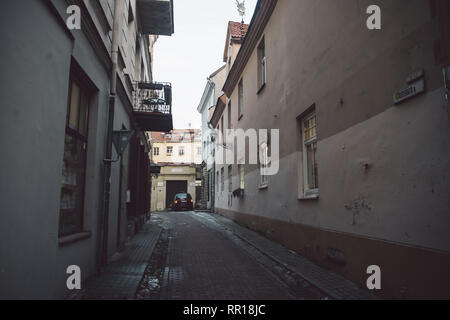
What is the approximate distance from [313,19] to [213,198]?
17.7 m

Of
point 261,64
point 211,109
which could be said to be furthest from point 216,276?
point 211,109

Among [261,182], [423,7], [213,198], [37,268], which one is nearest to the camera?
[37,268]

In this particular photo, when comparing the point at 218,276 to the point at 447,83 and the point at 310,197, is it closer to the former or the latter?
the point at 310,197

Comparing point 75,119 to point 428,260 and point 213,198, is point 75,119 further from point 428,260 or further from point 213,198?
point 213,198

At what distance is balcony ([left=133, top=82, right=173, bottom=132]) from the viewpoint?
35.1 feet

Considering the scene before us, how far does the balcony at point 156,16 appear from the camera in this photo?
1124 centimetres

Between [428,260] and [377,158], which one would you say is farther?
[377,158]

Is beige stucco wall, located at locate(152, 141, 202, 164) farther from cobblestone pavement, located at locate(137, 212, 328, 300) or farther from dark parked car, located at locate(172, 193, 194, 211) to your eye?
cobblestone pavement, located at locate(137, 212, 328, 300)

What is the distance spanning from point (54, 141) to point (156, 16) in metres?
9.46

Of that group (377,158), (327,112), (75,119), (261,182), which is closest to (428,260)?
(377,158)

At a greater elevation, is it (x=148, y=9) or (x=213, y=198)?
(x=148, y=9)

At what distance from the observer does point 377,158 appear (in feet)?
14.9

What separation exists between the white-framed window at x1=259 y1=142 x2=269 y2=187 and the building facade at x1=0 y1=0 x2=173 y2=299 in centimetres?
492

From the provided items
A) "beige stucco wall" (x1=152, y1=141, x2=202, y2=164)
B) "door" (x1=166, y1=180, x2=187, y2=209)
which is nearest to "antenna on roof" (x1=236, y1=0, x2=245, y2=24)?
"door" (x1=166, y1=180, x2=187, y2=209)
